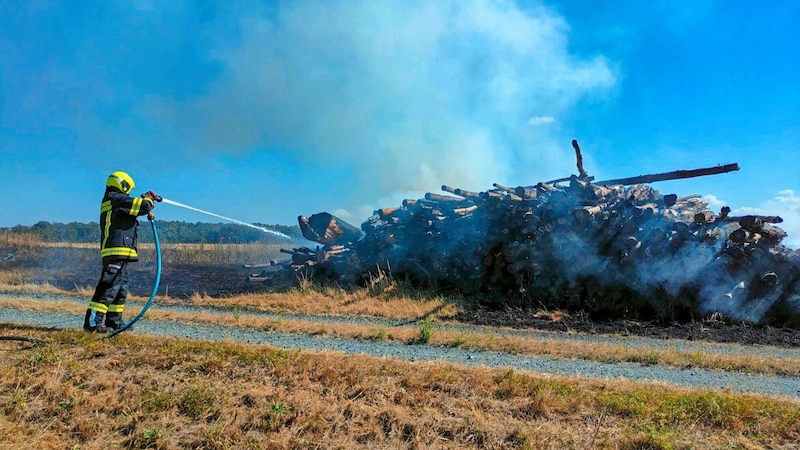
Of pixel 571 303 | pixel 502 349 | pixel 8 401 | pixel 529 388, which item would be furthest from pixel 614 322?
pixel 8 401

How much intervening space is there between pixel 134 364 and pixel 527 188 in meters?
10.3

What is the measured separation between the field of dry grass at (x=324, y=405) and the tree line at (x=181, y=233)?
15.1 meters

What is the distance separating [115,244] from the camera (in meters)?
6.89

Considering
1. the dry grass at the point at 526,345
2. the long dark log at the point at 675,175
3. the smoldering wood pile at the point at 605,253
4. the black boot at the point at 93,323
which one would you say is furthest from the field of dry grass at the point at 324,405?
the long dark log at the point at 675,175

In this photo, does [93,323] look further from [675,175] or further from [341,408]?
[675,175]

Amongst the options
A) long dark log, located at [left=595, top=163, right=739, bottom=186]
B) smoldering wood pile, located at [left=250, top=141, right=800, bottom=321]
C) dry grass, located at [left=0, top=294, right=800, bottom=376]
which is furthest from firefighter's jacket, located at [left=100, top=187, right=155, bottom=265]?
long dark log, located at [left=595, top=163, right=739, bottom=186]

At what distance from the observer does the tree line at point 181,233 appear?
24.8 meters

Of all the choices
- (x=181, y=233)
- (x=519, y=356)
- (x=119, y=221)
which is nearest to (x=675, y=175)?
(x=519, y=356)

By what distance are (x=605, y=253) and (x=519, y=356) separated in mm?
5779

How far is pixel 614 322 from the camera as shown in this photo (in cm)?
1053

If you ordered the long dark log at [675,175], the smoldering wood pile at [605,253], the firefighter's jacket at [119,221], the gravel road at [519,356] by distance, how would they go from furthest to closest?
the long dark log at [675,175] < the smoldering wood pile at [605,253] < the firefighter's jacket at [119,221] < the gravel road at [519,356]

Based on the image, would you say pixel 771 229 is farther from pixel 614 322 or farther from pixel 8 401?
pixel 8 401

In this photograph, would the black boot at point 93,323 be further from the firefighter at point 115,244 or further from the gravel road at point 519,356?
the gravel road at point 519,356

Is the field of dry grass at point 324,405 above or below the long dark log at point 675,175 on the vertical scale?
below
